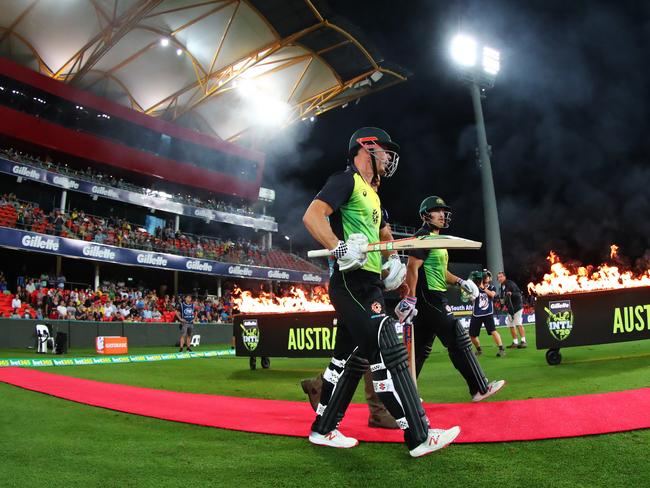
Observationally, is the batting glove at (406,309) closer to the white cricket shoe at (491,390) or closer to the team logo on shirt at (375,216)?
the team logo on shirt at (375,216)

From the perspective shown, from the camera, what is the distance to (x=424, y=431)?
320 centimetres

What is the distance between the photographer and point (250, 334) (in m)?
10.6

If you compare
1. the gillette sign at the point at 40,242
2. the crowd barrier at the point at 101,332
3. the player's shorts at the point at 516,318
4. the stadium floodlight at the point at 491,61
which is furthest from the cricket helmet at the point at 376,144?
the stadium floodlight at the point at 491,61

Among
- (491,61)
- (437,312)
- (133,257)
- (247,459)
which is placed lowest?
(247,459)

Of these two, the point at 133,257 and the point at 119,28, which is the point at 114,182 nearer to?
the point at 133,257

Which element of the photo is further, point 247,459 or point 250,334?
point 250,334

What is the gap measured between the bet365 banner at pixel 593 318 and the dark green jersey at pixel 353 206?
6.10 meters

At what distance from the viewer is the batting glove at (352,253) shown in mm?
3213

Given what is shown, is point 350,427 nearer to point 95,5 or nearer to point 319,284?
point 95,5

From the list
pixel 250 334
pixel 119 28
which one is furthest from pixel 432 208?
pixel 119 28

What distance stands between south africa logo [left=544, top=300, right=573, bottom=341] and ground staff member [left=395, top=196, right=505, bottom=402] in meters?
3.78

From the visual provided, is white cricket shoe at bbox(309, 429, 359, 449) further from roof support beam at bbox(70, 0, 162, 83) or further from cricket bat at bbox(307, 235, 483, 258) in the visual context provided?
roof support beam at bbox(70, 0, 162, 83)

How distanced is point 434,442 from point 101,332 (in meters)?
18.6

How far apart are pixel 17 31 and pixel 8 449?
1291 inches
